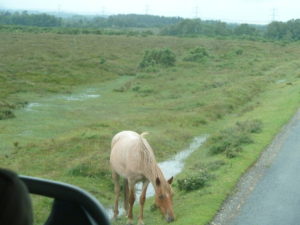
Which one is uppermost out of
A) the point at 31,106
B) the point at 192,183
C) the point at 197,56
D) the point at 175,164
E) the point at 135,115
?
the point at 192,183

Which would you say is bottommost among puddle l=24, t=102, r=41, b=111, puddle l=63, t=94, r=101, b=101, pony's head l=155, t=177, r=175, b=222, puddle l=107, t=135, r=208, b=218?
puddle l=63, t=94, r=101, b=101

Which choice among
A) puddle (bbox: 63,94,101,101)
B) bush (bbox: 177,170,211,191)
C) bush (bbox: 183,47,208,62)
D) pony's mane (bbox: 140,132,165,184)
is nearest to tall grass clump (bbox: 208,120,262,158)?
bush (bbox: 177,170,211,191)

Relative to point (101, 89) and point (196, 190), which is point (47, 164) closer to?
point (196, 190)

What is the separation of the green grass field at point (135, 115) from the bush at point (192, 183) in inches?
6.8

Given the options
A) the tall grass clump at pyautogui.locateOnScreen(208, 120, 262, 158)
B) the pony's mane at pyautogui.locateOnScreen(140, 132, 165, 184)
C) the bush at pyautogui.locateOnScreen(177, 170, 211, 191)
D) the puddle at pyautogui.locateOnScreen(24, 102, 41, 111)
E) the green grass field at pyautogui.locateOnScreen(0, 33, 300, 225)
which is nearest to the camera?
the pony's mane at pyautogui.locateOnScreen(140, 132, 165, 184)

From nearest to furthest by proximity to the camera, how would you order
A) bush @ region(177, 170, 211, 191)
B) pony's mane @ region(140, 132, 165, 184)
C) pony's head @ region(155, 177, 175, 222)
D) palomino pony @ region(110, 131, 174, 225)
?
1. pony's head @ region(155, 177, 175, 222)
2. palomino pony @ region(110, 131, 174, 225)
3. pony's mane @ region(140, 132, 165, 184)
4. bush @ region(177, 170, 211, 191)

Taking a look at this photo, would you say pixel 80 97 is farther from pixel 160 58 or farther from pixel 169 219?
pixel 169 219

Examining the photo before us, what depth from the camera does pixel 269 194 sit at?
45.1 ft

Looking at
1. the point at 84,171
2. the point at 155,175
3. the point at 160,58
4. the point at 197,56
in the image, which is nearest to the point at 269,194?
the point at 155,175

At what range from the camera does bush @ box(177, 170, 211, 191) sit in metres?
14.5

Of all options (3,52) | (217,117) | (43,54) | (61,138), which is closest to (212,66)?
(43,54)

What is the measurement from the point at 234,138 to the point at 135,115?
29.2ft

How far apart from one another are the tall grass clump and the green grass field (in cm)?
7

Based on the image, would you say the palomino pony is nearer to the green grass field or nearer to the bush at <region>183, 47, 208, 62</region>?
the green grass field
